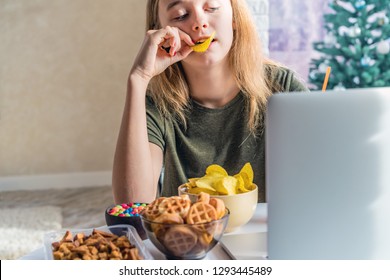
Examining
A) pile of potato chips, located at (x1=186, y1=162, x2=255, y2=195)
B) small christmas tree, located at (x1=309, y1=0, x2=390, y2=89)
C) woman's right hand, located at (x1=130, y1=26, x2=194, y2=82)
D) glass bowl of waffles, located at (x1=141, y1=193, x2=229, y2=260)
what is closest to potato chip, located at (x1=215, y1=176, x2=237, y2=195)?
pile of potato chips, located at (x1=186, y1=162, x2=255, y2=195)

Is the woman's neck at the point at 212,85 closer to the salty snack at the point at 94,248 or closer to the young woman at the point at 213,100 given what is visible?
the young woman at the point at 213,100

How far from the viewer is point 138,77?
3.80 ft

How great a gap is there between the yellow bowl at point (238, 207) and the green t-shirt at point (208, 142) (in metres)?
0.44

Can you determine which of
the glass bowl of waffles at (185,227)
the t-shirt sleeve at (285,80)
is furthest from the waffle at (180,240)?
the t-shirt sleeve at (285,80)

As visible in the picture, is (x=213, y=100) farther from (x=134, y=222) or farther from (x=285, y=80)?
(x=134, y=222)

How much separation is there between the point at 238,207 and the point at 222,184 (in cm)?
5

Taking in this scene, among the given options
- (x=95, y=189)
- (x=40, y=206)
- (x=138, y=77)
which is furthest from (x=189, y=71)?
(x=95, y=189)

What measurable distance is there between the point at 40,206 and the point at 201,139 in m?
2.17

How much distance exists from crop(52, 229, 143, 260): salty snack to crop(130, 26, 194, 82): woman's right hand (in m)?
0.46

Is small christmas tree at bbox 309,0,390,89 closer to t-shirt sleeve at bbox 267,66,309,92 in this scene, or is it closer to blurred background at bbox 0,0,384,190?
blurred background at bbox 0,0,384,190

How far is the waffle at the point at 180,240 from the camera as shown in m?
0.73

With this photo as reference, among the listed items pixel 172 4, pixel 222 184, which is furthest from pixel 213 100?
pixel 222 184

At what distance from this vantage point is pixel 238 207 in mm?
884

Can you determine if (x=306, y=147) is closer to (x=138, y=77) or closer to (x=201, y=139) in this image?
(x=138, y=77)
